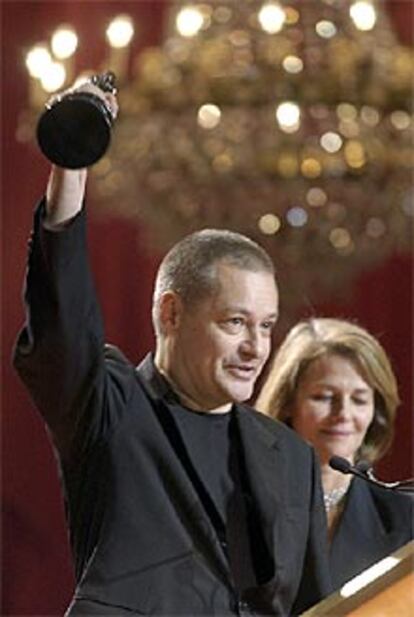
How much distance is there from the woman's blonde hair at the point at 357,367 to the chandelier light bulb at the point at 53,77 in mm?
2118

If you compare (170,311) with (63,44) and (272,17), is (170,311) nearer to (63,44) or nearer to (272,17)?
(272,17)

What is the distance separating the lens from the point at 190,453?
1906 mm

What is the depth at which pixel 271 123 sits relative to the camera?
4.64m

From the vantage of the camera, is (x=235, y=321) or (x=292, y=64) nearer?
(x=235, y=321)

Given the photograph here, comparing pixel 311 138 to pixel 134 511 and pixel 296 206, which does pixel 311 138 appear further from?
pixel 134 511

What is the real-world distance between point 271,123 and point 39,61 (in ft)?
2.13

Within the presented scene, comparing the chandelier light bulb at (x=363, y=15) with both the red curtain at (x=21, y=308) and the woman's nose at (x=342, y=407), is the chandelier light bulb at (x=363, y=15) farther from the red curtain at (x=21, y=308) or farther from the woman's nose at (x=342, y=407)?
the woman's nose at (x=342, y=407)

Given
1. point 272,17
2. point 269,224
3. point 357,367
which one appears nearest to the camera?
point 357,367

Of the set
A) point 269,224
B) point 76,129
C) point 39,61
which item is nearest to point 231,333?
point 76,129

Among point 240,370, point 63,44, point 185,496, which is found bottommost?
point 185,496

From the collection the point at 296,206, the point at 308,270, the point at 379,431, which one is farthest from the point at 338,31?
the point at 379,431

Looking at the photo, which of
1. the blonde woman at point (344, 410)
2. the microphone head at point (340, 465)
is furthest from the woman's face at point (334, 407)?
the microphone head at point (340, 465)

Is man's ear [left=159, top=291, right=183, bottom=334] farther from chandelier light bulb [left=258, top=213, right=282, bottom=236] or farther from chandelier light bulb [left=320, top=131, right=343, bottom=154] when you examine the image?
chandelier light bulb [left=258, top=213, right=282, bottom=236]

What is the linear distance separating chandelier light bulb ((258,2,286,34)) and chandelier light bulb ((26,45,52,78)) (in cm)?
60
